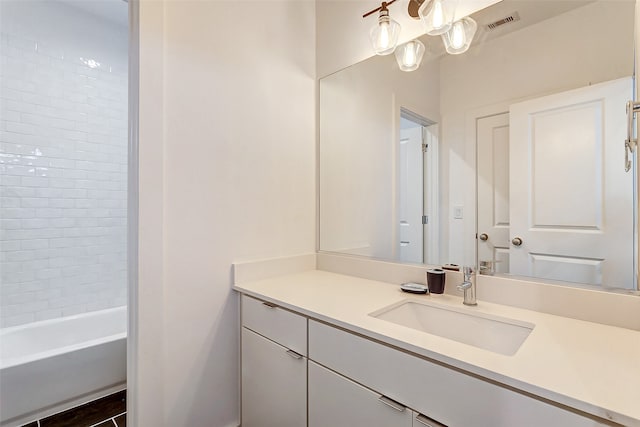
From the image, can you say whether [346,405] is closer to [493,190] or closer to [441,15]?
[493,190]

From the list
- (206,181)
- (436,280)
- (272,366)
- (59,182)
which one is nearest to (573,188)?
(436,280)

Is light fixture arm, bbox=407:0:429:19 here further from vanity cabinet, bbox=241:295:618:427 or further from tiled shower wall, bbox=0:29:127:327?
tiled shower wall, bbox=0:29:127:327

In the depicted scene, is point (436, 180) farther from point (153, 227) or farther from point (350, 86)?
point (153, 227)

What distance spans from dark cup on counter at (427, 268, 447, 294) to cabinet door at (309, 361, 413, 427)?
528 mm

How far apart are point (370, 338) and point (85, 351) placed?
165cm

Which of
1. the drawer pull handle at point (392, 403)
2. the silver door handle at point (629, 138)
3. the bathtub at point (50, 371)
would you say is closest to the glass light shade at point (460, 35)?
the silver door handle at point (629, 138)

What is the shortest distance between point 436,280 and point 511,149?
0.60 metres

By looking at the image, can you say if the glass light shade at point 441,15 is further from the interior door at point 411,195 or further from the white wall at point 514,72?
the interior door at point 411,195

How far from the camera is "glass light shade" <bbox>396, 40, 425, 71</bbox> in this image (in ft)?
4.70

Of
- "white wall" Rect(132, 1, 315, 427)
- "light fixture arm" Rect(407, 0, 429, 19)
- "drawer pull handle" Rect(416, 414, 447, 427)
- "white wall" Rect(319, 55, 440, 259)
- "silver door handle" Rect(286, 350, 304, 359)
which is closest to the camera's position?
"drawer pull handle" Rect(416, 414, 447, 427)

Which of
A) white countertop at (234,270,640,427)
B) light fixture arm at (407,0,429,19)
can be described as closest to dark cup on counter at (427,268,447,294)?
white countertop at (234,270,640,427)

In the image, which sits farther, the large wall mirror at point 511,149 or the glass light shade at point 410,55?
the glass light shade at point 410,55

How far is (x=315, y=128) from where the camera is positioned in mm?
1882

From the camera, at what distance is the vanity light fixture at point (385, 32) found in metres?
1.43
